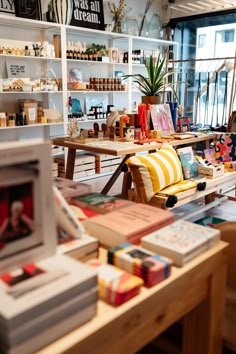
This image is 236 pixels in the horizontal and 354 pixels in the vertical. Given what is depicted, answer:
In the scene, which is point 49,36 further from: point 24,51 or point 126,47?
point 126,47

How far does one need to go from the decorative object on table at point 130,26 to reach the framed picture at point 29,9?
1.40 metres

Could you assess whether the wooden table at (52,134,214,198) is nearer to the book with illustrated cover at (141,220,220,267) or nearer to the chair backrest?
the chair backrest

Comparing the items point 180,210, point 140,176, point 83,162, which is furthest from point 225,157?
point 83,162

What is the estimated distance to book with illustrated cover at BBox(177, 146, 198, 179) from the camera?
282 cm

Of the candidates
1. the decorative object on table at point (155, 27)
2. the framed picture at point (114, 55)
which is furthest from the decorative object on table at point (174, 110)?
the decorative object on table at point (155, 27)

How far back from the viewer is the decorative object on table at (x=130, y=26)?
5273mm

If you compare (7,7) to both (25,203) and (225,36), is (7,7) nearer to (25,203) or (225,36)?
(225,36)

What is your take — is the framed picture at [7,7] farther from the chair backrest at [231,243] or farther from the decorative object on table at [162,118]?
the chair backrest at [231,243]

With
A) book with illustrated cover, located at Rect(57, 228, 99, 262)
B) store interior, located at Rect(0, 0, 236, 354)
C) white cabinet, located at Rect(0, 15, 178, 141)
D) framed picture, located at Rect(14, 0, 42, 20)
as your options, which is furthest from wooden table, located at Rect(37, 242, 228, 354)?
framed picture, located at Rect(14, 0, 42, 20)

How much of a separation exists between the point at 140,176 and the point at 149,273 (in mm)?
1487

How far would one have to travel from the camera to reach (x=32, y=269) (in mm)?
809

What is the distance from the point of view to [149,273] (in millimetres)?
911

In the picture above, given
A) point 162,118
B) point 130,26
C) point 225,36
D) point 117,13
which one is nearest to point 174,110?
point 162,118

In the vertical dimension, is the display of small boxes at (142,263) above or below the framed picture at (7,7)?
below
